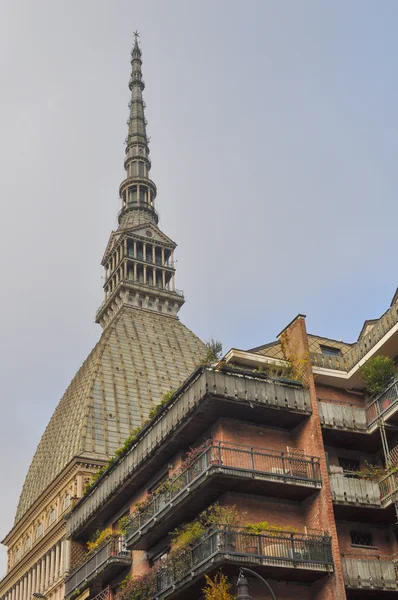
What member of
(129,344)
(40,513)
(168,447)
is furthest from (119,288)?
(168,447)

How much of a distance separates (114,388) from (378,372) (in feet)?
278

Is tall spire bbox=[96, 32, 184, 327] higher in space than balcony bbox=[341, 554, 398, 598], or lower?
higher

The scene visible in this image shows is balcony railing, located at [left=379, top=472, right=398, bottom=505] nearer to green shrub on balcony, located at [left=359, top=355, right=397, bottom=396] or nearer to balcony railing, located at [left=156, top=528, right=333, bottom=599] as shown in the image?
balcony railing, located at [left=156, top=528, right=333, bottom=599]

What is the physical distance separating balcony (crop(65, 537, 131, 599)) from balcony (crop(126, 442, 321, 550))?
674 cm

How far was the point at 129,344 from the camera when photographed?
13512cm

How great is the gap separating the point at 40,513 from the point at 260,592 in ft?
247

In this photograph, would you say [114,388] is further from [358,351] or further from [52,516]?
[358,351]

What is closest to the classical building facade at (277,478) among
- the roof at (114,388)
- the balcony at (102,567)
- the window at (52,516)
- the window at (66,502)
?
the balcony at (102,567)

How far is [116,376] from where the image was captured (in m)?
127

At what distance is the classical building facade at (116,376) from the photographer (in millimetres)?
101625

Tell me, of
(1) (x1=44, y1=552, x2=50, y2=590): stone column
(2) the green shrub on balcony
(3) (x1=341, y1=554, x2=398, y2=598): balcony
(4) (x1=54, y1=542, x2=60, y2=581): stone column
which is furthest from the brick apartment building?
(1) (x1=44, y1=552, x2=50, y2=590): stone column

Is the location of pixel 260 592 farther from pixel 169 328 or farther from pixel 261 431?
pixel 169 328

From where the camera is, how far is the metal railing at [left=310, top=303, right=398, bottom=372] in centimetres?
4231

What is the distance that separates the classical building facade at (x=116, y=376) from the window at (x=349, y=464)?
5312cm
